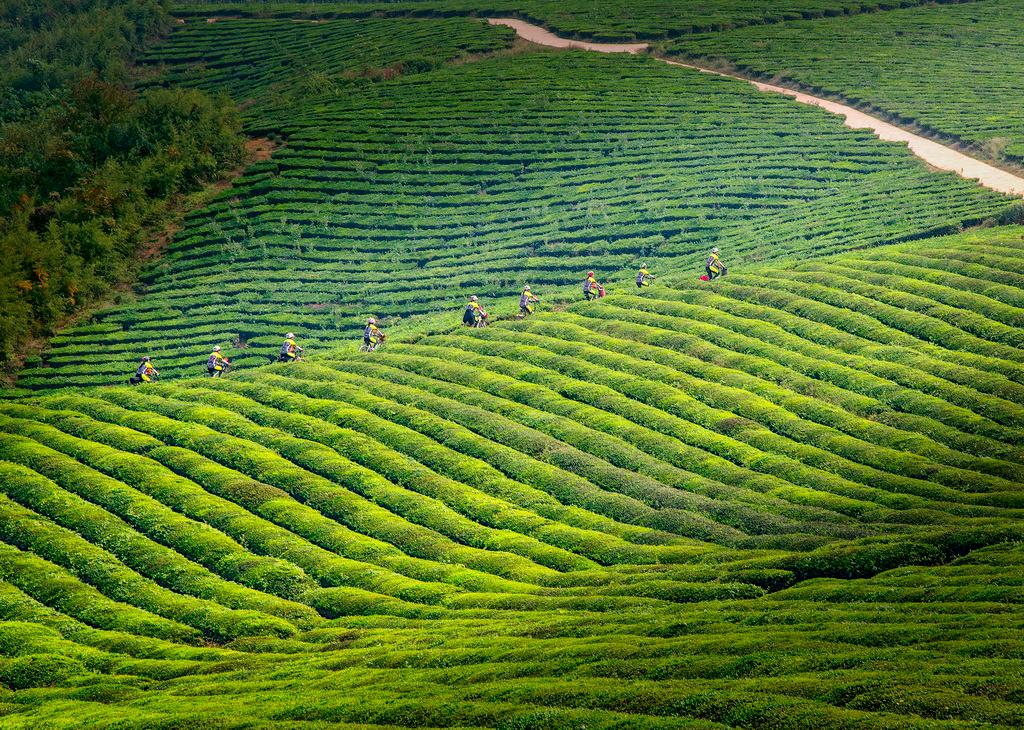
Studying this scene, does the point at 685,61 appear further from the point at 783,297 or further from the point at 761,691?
the point at 761,691

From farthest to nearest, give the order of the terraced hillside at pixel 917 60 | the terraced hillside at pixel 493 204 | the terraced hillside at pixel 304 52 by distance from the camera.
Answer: the terraced hillside at pixel 304 52 → the terraced hillside at pixel 917 60 → the terraced hillside at pixel 493 204

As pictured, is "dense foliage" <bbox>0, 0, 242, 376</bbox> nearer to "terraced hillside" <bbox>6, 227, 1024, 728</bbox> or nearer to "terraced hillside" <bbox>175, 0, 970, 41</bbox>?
"terraced hillside" <bbox>6, 227, 1024, 728</bbox>

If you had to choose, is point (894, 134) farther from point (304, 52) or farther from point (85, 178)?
point (304, 52)

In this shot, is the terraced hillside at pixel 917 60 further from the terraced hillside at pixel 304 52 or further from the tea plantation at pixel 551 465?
the terraced hillside at pixel 304 52

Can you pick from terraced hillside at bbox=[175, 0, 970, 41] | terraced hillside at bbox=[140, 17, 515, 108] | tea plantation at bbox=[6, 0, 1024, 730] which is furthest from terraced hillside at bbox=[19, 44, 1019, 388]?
terraced hillside at bbox=[175, 0, 970, 41]

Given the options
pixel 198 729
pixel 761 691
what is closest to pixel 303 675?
pixel 198 729

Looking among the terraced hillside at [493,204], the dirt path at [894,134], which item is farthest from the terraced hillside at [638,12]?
the terraced hillside at [493,204]
